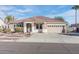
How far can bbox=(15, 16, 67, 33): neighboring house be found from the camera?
644 inches

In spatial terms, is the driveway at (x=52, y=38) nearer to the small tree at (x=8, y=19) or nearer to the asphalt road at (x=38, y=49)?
the asphalt road at (x=38, y=49)

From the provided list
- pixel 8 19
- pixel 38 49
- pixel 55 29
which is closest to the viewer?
pixel 38 49

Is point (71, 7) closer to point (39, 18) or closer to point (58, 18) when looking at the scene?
point (58, 18)

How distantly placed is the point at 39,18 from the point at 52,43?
2274 mm

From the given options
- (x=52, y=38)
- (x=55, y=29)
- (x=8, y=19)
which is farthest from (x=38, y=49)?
(x=8, y=19)

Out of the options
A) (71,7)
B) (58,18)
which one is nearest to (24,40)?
(58,18)

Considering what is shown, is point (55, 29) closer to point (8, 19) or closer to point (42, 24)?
point (42, 24)

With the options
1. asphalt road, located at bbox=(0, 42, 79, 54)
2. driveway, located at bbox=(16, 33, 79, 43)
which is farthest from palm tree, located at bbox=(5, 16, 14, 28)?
asphalt road, located at bbox=(0, 42, 79, 54)

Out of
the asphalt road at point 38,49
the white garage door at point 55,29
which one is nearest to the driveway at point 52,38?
the white garage door at point 55,29

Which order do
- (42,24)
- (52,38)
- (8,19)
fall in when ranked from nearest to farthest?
(52,38)
(8,19)
(42,24)

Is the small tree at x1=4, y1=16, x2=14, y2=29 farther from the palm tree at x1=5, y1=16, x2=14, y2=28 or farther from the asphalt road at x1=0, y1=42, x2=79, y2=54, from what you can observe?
the asphalt road at x1=0, y1=42, x2=79, y2=54

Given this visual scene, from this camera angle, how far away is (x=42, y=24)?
17.0m

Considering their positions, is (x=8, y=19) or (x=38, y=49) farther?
(x=8, y=19)

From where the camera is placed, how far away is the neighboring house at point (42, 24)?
16359 mm
